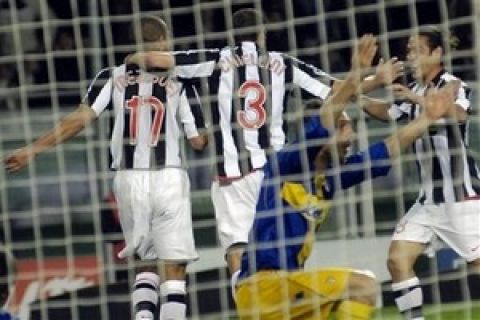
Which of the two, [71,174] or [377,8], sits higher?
[377,8]

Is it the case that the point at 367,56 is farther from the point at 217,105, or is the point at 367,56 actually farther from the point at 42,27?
the point at 42,27

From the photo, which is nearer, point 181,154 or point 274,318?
point 274,318

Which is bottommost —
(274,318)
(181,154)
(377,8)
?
(274,318)

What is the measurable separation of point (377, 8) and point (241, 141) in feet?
2.27

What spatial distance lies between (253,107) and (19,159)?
0.87 m

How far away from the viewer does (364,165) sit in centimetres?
623

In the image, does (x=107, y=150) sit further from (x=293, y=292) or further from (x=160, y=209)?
(x=293, y=292)

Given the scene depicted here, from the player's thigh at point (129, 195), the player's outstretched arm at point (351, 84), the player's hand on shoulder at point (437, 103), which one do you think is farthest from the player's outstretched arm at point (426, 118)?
the player's thigh at point (129, 195)

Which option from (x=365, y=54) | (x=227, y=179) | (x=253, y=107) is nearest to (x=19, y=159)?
(x=227, y=179)

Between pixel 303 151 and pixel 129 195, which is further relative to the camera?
pixel 129 195

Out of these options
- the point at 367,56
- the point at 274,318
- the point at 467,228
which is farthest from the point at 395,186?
the point at 274,318

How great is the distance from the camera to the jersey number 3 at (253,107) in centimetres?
733

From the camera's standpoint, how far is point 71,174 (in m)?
7.93

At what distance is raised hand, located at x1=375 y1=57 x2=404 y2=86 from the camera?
22.3 ft
